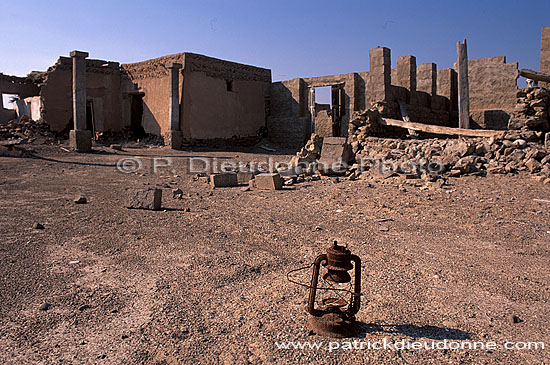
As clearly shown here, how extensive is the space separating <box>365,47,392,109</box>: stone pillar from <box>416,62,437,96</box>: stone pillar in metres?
3.54

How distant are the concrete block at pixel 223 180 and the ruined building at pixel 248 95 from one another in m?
6.97

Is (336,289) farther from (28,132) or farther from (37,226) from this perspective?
A: (28,132)

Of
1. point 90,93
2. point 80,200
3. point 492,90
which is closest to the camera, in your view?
point 80,200

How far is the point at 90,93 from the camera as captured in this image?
59.5 ft

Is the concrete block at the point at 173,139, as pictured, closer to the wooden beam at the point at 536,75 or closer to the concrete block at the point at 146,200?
the concrete block at the point at 146,200

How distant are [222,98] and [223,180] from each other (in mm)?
10162

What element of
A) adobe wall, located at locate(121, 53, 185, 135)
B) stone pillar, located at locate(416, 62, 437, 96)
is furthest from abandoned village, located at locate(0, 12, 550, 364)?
adobe wall, located at locate(121, 53, 185, 135)

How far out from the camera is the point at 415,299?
9.09 feet

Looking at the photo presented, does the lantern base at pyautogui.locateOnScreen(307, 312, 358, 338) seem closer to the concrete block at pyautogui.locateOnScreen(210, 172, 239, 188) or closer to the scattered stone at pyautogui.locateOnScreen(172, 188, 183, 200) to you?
the scattered stone at pyautogui.locateOnScreen(172, 188, 183, 200)

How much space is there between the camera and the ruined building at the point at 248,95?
49.4ft

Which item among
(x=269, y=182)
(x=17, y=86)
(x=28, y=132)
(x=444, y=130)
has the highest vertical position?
(x=17, y=86)

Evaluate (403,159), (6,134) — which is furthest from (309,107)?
(6,134)

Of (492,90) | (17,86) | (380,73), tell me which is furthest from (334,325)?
(17,86)

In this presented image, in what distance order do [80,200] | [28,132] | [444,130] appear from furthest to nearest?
[28,132] < [444,130] < [80,200]
